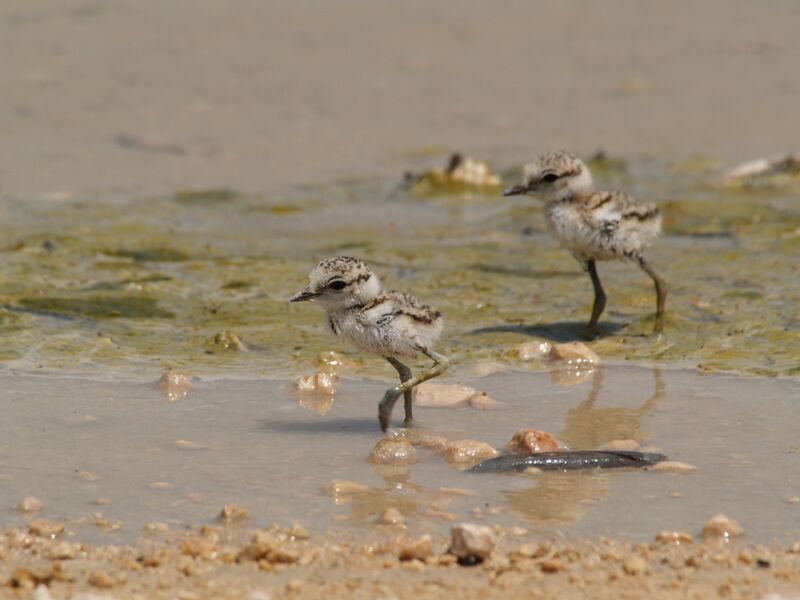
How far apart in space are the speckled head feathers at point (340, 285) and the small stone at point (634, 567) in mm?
2072

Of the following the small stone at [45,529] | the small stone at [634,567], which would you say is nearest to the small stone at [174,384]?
the small stone at [45,529]

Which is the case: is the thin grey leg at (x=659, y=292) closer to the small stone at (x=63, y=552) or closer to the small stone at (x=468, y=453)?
the small stone at (x=468, y=453)

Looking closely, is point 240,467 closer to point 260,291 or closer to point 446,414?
point 446,414

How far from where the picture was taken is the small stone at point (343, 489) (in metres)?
5.46

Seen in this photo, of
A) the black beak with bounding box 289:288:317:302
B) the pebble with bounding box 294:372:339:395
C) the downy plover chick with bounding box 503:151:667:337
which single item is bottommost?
the pebble with bounding box 294:372:339:395

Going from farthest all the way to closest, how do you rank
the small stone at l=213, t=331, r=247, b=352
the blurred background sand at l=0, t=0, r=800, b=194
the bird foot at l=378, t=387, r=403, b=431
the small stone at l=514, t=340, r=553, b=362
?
the blurred background sand at l=0, t=0, r=800, b=194
the small stone at l=213, t=331, r=247, b=352
the small stone at l=514, t=340, r=553, b=362
the bird foot at l=378, t=387, r=403, b=431

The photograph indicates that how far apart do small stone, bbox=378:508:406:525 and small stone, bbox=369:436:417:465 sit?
70 cm

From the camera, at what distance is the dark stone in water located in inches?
225

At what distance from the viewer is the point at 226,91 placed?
571 inches

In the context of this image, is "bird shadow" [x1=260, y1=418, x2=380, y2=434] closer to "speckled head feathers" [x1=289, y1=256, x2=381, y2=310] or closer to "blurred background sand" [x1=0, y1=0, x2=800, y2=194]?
"speckled head feathers" [x1=289, y1=256, x2=381, y2=310]

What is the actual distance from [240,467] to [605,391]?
2030 mm

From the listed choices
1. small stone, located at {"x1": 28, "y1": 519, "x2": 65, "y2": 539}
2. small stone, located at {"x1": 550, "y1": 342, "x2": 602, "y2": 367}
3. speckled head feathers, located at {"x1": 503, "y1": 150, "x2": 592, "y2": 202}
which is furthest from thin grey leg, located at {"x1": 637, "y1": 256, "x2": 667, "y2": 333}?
small stone, located at {"x1": 28, "y1": 519, "x2": 65, "y2": 539}

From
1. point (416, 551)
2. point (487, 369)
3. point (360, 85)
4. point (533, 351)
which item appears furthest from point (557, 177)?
point (360, 85)

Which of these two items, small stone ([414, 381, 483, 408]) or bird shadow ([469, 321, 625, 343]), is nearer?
small stone ([414, 381, 483, 408])
